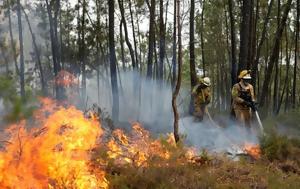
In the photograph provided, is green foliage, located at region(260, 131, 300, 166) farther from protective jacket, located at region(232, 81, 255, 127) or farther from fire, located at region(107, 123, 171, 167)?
fire, located at region(107, 123, 171, 167)

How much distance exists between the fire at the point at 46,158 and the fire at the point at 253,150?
411cm

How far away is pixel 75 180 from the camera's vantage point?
7.21 meters

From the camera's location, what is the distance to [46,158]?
23.9 ft

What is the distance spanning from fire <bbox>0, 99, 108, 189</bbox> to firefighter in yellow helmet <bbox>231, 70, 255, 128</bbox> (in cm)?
502

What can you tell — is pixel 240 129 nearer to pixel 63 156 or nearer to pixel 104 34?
pixel 63 156

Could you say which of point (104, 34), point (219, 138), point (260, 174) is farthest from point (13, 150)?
point (104, 34)

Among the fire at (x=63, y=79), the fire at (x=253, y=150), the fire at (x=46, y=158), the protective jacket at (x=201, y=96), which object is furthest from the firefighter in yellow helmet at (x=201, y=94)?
the fire at (x=63, y=79)

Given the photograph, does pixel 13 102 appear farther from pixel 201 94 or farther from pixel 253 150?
pixel 201 94

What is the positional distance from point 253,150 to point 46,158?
529cm

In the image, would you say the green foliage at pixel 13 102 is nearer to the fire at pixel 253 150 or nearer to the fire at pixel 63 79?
the fire at pixel 253 150

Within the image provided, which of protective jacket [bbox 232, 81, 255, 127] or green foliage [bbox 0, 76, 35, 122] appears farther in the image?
protective jacket [bbox 232, 81, 255, 127]

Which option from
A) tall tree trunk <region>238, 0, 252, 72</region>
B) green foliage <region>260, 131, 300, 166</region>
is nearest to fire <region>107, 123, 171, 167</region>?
green foliage <region>260, 131, 300, 166</region>

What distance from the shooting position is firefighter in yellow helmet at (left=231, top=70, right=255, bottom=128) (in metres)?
11.8

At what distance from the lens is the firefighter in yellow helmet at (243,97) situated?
1180 centimetres
